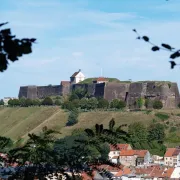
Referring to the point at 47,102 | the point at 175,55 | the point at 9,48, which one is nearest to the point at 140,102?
the point at 47,102

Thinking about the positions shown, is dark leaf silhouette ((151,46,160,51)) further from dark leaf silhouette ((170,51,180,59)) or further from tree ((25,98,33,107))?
tree ((25,98,33,107))

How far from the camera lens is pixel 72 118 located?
90.5m

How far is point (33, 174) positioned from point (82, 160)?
16.1 inches

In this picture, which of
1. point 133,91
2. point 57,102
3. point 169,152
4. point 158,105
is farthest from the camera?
point 57,102

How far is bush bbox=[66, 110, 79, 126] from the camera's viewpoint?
90438 mm

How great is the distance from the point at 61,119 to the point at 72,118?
3.21 m

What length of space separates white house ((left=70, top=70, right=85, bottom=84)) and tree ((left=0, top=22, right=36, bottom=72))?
109 m

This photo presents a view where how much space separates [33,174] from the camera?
5.34m

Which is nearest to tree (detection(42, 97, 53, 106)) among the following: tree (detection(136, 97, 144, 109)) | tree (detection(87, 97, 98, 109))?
tree (detection(87, 97, 98, 109))

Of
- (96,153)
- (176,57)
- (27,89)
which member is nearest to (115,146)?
(96,153)

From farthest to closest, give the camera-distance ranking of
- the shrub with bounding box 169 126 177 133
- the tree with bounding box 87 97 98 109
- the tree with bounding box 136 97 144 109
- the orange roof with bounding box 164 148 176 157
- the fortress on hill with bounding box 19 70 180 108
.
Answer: the fortress on hill with bounding box 19 70 180 108 < the tree with bounding box 87 97 98 109 < the tree with bounding box 136 97 144 109 < the shrub with bounding box 169 126 177 133 < the orange roof with bounding box 164 148 176 157

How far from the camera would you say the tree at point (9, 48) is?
394 centimetres

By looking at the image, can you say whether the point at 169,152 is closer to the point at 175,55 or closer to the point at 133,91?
the point at 133,91

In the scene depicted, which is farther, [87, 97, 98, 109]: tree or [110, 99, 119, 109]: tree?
[87, 97, 98, 109]: tree
